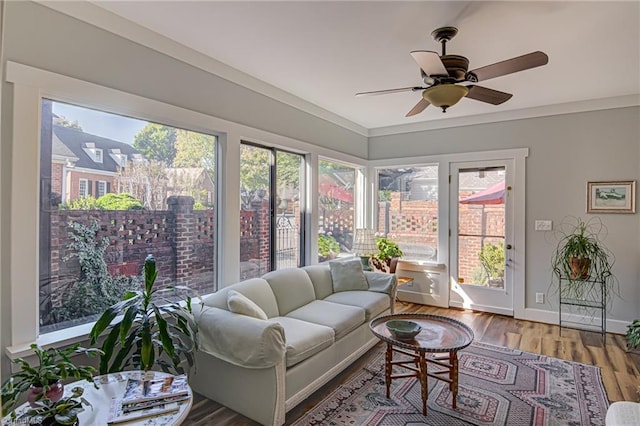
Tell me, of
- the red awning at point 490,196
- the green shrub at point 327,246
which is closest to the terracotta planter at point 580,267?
the red awning at point 490,196

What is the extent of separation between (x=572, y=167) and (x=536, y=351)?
88.0 inches

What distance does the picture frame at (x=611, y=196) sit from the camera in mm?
3918

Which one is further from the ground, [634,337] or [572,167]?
[572,167]

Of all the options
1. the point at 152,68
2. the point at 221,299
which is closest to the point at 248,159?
the point at 152,68

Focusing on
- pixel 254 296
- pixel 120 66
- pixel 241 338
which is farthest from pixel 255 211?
pixel 120 66

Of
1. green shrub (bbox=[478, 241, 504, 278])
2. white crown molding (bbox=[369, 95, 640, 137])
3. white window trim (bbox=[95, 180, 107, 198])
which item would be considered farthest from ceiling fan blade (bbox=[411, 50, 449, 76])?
green shrub (bbox=[478, 241, 504, 278])

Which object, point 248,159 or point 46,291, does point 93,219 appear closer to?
point 46,291

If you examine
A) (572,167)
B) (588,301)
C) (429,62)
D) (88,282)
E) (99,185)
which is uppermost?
(429,62)

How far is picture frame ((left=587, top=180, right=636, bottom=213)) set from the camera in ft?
12.9

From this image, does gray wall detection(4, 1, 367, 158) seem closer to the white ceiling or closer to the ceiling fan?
the white ceiling

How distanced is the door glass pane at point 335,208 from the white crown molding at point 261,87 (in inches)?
26.4

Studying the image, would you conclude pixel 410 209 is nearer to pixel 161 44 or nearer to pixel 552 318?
pixel 552 318

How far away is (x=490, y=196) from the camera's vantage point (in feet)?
15.6

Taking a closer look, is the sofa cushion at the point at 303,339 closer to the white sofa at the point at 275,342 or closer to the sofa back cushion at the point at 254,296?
the white sofa at the point at 275,342
